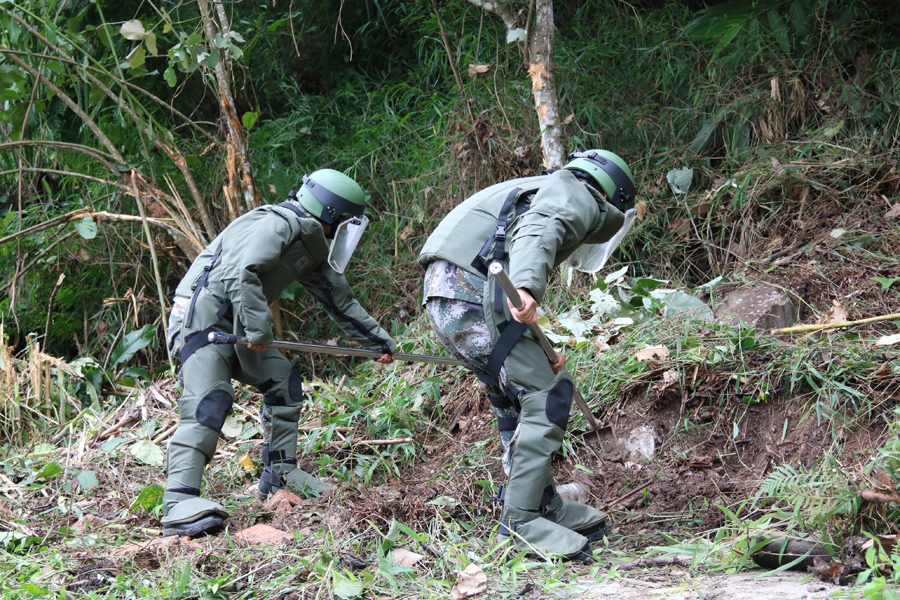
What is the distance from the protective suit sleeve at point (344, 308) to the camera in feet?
14.3

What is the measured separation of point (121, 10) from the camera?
21.7ft

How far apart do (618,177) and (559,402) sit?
0.99 meters

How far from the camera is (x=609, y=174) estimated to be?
329 centimetres

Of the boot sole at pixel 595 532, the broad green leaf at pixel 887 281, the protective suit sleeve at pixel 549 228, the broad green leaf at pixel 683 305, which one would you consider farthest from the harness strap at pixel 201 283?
the broad green leaf at pixel 887 281

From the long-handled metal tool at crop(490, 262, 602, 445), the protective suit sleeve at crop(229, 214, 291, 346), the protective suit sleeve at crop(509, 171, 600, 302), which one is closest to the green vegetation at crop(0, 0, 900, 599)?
the long-handled metal tool at crop(490, 262, 602, 445)

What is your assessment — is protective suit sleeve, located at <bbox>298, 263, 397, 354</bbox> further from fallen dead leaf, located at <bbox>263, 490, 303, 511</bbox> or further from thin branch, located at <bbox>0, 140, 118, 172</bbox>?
thin branch, located at <bbox>0, 140, 118, 172</bbox>

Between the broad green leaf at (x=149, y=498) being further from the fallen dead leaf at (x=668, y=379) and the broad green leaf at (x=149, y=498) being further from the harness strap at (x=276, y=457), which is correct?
the fallen dead leaf at (x=668, y=379)

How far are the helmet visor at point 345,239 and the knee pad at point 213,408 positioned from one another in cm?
87

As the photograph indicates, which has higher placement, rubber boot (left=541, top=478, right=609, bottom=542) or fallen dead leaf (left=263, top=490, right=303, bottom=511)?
rubber boot (left=541, top=478, right=609, bottom=542)

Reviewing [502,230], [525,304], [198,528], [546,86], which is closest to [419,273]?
[546,86]

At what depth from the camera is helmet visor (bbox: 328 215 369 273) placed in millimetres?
4027

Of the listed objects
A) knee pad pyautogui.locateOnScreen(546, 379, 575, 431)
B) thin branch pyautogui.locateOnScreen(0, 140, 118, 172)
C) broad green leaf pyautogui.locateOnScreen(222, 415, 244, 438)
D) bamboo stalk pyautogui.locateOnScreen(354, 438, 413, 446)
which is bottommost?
broad green leaf pyautogui.locateOnScreen(222, 415, 244, 438)

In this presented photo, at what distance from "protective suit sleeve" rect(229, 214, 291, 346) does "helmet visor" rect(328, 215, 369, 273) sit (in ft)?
1.13

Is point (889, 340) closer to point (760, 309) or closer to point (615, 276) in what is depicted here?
point (760, 309)
